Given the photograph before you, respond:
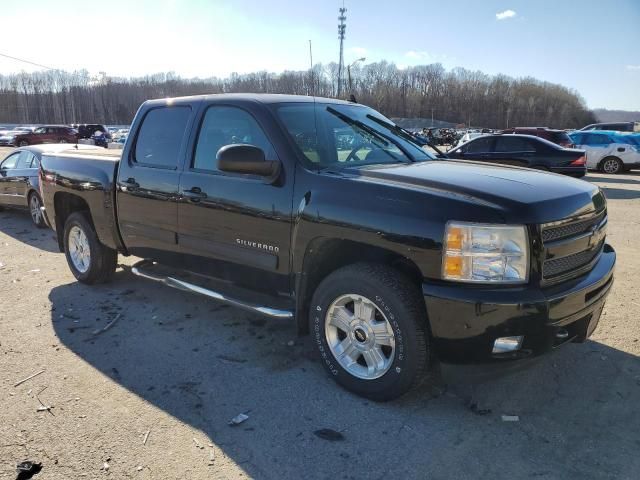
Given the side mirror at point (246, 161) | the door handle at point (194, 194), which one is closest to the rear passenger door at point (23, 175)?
the door handle at point (194, 194)

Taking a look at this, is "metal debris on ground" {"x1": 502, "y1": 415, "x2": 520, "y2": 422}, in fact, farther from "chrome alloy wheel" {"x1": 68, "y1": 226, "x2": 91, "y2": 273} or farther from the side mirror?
"chrome alloy wheel" {"x1": 68, "y1": 226, "x2": 91, "y2": 273}

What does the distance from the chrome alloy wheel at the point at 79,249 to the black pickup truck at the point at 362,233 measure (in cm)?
104

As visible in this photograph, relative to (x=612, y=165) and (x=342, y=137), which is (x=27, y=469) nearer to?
(x=342, y=137)

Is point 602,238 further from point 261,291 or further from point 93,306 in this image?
point 93,306

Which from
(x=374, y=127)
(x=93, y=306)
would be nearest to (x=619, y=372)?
(x=374, y=127)

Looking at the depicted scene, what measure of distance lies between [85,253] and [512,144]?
465 inches

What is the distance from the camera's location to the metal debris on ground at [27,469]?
256 centimetres

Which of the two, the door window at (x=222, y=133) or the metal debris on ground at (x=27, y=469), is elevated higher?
the door window at (x=222, y=133)

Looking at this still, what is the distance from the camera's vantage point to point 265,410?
124 inches

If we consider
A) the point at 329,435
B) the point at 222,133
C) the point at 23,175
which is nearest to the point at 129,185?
the point at 222,133

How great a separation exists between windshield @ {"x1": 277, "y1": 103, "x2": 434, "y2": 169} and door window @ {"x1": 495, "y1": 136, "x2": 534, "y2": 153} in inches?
411

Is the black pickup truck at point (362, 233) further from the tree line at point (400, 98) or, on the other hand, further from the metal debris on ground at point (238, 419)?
the tree line at point (400, 98)

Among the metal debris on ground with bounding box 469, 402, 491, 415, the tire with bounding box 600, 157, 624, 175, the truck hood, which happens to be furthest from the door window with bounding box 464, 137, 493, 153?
the metal debris on ground with bounding box 469, 402, 491, 415

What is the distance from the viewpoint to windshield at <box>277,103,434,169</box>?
3.64 metres
